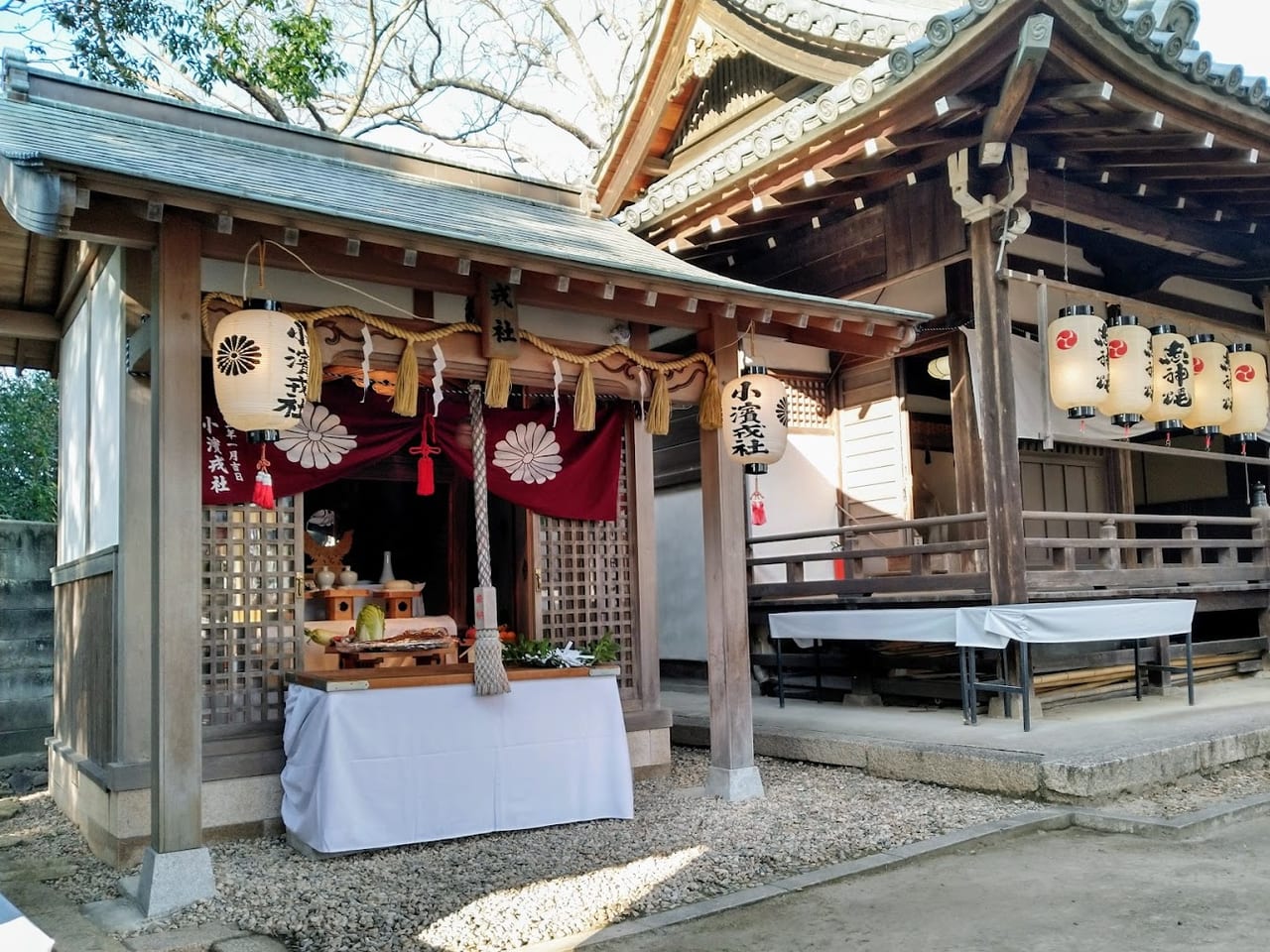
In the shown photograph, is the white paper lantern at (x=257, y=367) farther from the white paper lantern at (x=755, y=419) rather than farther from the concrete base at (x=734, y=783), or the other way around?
the concrete base at (x=734, y=783)

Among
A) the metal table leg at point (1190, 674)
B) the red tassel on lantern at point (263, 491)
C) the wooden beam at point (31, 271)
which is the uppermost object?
the wooden beam at point (31, 271)

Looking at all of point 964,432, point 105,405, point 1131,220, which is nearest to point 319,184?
point 105,405

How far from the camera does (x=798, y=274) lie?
10.5m

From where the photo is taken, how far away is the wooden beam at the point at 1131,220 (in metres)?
9.01

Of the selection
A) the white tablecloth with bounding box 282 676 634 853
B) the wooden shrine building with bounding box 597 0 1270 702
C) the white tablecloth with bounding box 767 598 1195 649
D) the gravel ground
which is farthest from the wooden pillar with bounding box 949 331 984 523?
the white tablecloth with bounding box 282 676 634 853

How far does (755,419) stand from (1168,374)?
4.90 metres

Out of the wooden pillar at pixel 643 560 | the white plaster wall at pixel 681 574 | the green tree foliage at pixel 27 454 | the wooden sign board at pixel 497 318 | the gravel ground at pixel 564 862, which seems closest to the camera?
the gravel ground at pixel 564 862

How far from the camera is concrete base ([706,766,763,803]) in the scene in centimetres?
697

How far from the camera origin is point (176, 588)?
5.07 metres

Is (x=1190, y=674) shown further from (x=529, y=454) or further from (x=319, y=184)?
(x=319, y=184)

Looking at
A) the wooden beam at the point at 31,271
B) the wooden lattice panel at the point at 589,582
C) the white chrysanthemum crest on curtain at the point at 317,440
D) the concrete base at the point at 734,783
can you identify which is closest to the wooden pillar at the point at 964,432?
the wooden lattice panel at the point at 589,582

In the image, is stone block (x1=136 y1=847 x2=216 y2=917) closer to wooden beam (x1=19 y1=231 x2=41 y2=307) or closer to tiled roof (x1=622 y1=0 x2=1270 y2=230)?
wooden beam (x1=19 y1=231 x2=41 y2=307)

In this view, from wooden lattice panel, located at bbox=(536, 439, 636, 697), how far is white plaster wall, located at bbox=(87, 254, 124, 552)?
9.67 feet

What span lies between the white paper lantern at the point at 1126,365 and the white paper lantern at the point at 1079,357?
0.55 ft
